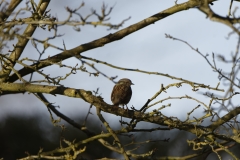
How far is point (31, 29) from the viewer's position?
5367 mm

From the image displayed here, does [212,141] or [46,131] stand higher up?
[46,131]

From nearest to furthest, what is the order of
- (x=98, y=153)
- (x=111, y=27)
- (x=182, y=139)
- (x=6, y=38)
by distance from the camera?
(x=111, y=27), (x=6, y=38), (x=98, y=153), (x=182, y=139)

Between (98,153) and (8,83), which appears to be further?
(98,153)

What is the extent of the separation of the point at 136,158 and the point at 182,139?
7.89 metres

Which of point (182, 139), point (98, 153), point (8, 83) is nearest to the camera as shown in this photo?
point (8, 83)

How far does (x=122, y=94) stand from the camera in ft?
21.4

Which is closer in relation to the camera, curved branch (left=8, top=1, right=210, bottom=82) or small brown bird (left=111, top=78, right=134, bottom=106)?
curved branch (left=8, top=1, right=210, bottom=82)

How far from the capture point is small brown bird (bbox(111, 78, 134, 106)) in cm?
644

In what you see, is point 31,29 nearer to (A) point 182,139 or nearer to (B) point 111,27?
(B) point 111,27

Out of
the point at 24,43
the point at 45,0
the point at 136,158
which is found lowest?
the point at 136,158

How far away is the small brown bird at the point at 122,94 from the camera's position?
21.1 feet

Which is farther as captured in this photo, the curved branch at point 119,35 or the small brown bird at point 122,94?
the small brown bird at point 122,94

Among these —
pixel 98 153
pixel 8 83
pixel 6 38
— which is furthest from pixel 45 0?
pixel 98 153

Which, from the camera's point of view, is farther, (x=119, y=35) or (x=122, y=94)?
(x=122, y=94)
